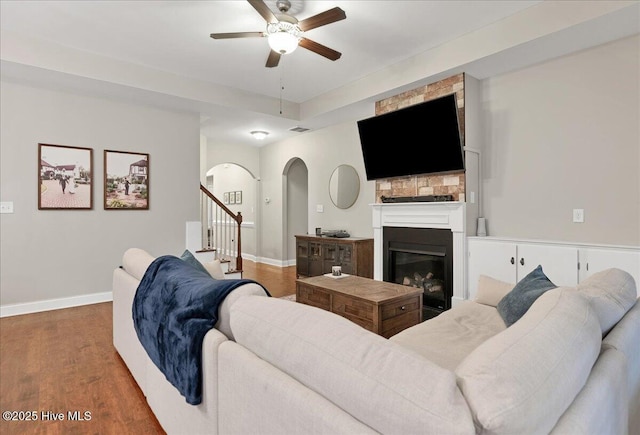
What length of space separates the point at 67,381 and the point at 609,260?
404 cm

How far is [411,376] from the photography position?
71 centimetres

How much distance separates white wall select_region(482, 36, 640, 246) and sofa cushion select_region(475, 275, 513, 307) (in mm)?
1410

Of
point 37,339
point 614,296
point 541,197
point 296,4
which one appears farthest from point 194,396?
point 541,197

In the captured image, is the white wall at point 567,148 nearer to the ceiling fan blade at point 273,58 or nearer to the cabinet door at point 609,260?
the cabinet door at point 609,260

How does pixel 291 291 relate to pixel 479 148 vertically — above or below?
below

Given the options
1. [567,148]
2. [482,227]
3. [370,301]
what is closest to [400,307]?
[370,301]

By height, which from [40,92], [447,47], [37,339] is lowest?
[37,339]

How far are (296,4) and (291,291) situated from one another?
3.44m

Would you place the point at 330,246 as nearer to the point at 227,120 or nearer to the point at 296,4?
the point at 227,120

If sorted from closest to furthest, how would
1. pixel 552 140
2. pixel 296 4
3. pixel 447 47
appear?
pixel 296 4 → pixel 552 140 → pixel 447 47

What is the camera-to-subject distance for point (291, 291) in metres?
4.81

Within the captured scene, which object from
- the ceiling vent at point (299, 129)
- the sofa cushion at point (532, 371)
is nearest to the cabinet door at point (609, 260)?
the sofa cushion at point (532, 371)

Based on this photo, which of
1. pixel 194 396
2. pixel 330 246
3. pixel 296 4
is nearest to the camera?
pixel 194 396

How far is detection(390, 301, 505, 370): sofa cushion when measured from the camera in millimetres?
1607
